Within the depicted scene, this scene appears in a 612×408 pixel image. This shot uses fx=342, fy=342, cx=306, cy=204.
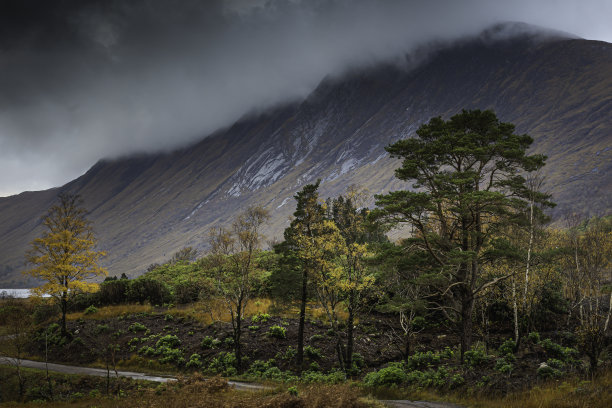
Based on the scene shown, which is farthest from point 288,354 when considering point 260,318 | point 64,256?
point 64,256

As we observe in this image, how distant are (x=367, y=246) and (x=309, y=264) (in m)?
3.38

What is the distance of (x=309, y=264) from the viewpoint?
60.4 ft

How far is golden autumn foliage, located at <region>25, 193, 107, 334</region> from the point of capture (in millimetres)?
26000

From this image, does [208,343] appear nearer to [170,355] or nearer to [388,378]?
[170,355]

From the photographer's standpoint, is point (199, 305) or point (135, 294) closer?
point (199, 305)

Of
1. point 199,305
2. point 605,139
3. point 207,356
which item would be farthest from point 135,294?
point 605,139

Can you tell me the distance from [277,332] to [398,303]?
1255cm

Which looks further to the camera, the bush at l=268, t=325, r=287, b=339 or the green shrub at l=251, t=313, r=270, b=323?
the green shrub at l=251, t=313, r=270, b=323

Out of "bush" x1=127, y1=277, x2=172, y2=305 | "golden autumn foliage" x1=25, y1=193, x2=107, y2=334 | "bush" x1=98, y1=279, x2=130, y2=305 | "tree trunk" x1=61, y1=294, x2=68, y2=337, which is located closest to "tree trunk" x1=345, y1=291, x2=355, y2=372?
"golden autumn foliage" x1=25, y1=193, x2=107, y2=334

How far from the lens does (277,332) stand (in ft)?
84.2

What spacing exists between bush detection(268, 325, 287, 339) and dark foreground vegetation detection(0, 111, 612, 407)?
11 cm

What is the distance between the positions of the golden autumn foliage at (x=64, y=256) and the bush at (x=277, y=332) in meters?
14.3

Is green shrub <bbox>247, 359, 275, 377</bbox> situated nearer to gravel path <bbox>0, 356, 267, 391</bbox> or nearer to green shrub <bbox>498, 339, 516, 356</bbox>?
gravel path <bbox>0, 356, 267, 391</bbox>

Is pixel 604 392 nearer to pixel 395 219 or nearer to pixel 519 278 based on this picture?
pixel 395 219
